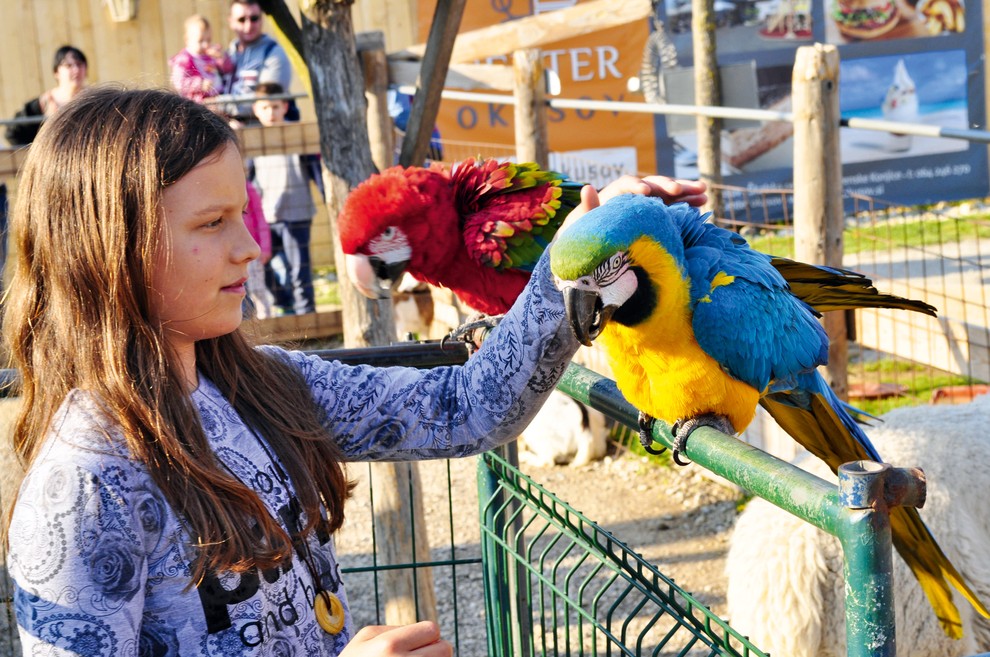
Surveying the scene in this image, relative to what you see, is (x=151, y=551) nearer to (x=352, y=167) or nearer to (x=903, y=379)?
(x=352, y=167)

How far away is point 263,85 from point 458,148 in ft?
8.14

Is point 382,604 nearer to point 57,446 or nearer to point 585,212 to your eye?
point 585,212

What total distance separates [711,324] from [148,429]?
949 millimetres

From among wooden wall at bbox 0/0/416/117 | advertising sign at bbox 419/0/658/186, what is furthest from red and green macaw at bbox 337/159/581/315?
wooden wall at bbox 0/0/416/117

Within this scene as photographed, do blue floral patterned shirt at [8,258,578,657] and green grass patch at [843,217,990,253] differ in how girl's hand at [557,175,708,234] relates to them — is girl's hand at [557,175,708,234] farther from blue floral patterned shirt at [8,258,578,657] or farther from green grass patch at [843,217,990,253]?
green grass patch at [843,217,990,253]

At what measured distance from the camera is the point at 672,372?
173 centimetres

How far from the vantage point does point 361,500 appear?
14.5 feet

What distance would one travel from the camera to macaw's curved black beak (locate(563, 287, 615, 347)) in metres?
1.40

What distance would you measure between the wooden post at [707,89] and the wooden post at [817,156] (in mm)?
2187

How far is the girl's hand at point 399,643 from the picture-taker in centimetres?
103

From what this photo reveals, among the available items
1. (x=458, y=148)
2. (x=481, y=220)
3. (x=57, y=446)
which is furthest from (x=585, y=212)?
(x=458, y=148)

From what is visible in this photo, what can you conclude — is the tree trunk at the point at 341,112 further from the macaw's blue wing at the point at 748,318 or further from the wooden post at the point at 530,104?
the macaw's blue wing at the point at 748,318

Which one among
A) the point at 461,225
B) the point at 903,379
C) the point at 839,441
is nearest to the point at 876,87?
the point at 903,379

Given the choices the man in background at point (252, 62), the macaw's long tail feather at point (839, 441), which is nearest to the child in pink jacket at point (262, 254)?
the man in background at point (252, 62)
